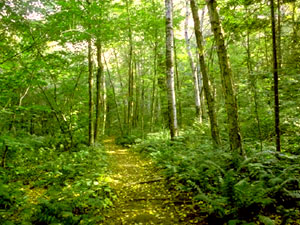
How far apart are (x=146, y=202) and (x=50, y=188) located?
2236 mm

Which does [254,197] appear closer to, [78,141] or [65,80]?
[78,141]

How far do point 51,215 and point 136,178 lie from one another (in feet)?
11.7

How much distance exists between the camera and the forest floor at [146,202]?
409cm

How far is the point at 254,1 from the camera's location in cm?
593

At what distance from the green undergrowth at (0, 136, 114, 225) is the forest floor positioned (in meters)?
0.38

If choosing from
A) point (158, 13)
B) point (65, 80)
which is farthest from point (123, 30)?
point (65, 80)

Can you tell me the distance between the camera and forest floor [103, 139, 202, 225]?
13.4ft

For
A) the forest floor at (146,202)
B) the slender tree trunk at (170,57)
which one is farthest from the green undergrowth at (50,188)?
the slender tree trunk at (170,57)

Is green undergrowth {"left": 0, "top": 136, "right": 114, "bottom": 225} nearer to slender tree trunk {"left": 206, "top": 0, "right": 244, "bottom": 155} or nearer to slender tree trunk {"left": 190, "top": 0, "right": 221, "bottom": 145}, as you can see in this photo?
slender tree trunk {"left": 206, "top": 0, "right": 244, "bottom": 155}

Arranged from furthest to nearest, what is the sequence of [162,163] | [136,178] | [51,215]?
[162,163] → [136,178] → [51,215]

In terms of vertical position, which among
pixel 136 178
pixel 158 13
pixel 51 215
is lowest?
pixel 136 178

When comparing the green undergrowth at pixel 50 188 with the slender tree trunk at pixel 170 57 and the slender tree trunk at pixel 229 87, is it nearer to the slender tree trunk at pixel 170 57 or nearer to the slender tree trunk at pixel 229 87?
the slender tree trunk at pixel 229 87

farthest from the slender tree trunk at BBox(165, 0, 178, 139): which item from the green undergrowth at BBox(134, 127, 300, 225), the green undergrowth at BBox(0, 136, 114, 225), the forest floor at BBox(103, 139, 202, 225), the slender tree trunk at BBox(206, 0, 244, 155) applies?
the green undergrowth at BBox(134, 127, 300, 225)

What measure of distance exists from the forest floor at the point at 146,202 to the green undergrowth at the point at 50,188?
1.24 feet
